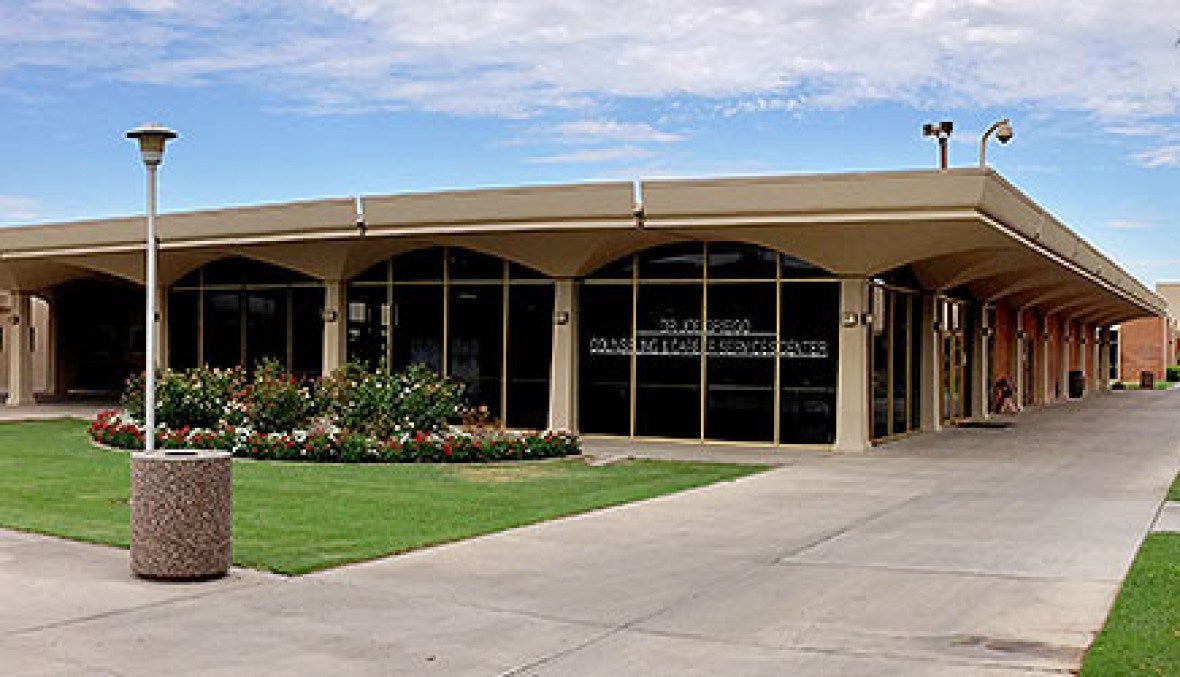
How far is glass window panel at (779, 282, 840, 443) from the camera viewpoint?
23016mm

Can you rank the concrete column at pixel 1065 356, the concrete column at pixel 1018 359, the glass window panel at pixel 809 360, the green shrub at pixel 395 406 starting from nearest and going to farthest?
the green shrub at pixel 395 406 → the glass window panel at pixel 809 360 → the concrete column at pixel 1018 359 → the concrete column at pixel 1065 356

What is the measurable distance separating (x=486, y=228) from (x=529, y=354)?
348cm

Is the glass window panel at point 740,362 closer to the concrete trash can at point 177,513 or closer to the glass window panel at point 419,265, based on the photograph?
the glass window panel at point 419,265

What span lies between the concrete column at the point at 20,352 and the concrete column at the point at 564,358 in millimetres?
17109

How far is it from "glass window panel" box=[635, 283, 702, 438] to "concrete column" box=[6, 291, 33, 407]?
1884 centimetres

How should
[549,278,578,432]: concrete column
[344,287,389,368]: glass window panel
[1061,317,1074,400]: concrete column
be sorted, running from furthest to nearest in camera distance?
[1061,317,1074,400]: concrete column
[344,287,389,368]: glass window panel
[549,278,578,432]: concrete column

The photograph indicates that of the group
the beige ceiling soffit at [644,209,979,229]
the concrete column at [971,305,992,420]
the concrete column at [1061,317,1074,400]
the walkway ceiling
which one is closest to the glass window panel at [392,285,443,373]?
the walkway ceiling

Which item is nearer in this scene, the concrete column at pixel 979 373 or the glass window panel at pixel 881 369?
the glass window panel at pixel 881 369

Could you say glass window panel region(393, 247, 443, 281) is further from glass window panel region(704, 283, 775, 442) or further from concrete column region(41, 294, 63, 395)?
concrete column region(41, 294, 63, 395)

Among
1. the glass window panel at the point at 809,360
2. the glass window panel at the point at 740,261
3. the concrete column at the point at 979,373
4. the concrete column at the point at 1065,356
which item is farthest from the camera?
the concrete column at the point at 1065,356

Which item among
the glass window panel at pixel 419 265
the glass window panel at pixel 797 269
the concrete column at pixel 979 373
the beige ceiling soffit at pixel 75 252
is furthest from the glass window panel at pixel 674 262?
the concrete column at pixel 979 373

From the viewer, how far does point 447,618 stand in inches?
344

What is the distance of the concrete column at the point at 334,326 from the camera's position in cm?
2816

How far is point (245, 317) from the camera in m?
30.8
